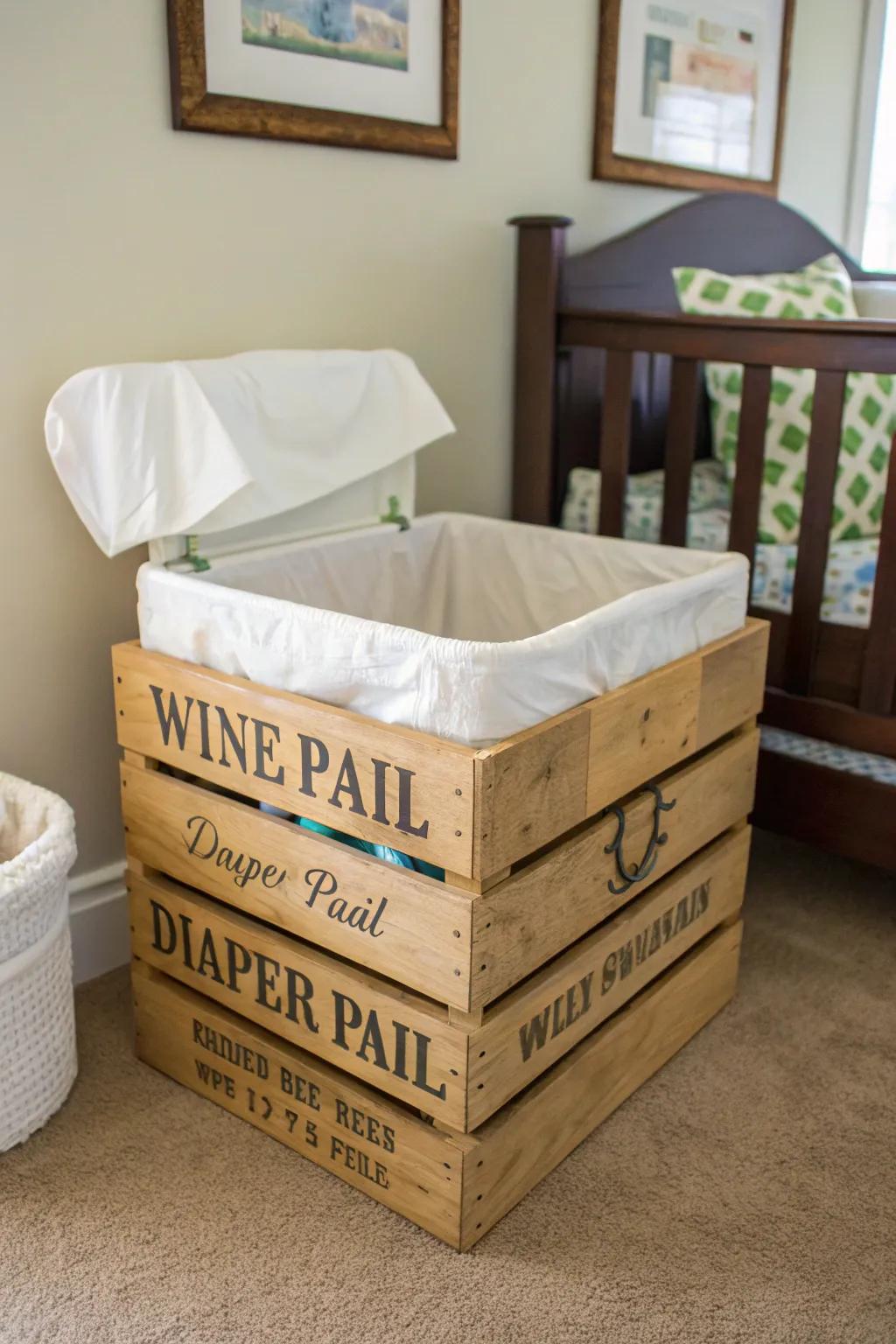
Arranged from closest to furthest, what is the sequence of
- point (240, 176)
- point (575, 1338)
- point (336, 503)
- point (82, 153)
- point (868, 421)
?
1. point (575, 1338)
2. point (82, 153)
3. point (240, 176)
4. point (336, 503)
5. point (868, 421)

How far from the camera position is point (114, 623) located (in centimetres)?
164

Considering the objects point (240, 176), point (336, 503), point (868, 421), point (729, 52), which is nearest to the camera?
point (240, 176)

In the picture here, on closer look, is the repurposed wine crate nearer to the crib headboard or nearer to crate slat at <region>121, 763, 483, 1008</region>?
crate slat at <region>121, 763, 483, 1008</region>

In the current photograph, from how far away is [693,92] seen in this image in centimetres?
231

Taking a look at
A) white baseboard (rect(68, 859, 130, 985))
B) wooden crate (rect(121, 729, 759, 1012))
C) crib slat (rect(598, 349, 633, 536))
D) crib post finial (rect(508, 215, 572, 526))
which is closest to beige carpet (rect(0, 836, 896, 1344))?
white baseboard (rect(68, 859, 130, 985))

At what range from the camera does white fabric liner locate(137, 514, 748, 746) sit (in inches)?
44.5

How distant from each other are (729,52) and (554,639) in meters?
1.81

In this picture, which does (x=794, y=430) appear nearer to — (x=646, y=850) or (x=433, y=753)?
(x=646, y=850)

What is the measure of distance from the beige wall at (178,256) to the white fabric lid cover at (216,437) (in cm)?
12

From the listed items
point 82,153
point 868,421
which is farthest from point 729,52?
point 82,153

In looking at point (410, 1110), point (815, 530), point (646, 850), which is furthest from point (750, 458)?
point (410, 1110)

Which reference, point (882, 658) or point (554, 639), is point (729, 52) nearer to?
point (882, 658)

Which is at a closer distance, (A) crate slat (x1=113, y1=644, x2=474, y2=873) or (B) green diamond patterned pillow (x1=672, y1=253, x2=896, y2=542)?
(A) crate slat (x1=113, y1=644, x2=474, y2=873)

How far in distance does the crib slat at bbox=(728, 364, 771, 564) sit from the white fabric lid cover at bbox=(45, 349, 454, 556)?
507mm
